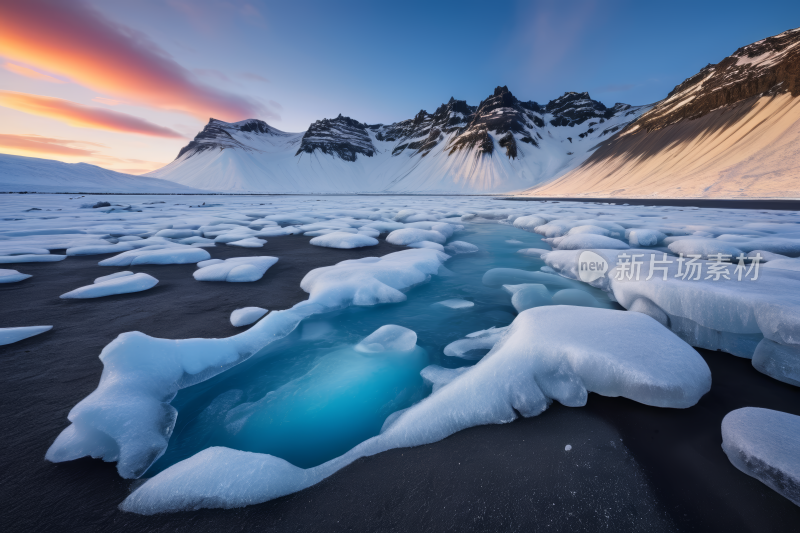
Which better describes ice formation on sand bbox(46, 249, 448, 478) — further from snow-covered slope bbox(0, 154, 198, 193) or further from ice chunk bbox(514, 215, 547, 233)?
snow-covered slope bbox(0, 154, 198, 193)

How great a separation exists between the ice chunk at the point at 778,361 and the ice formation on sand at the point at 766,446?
809 millimetres

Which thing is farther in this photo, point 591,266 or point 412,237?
point 412,237

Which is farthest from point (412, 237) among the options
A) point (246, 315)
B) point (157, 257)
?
point (157, 257)

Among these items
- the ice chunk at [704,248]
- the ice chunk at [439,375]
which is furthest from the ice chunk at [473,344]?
the ice chunk at [704,248]

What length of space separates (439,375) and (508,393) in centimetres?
56

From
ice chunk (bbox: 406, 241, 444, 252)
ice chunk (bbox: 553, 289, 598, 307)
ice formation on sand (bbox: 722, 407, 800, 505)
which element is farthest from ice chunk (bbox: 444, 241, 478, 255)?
ice formation on sand (bbox: 722, 407, 800, 505)

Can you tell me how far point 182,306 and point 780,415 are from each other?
15.3 ft

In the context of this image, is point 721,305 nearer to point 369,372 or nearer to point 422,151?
point 369,372

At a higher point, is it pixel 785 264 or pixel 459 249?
pixel 785 264

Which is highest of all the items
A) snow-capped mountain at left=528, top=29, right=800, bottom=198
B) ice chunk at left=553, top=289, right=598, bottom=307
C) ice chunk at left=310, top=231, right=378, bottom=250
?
snow-capped mountain at left=528, top=29, right=800, bottom=198

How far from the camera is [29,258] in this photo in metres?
4.86

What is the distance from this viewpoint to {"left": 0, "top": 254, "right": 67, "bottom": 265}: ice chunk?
476 cm

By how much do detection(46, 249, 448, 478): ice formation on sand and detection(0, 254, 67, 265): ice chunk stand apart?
4.99 m

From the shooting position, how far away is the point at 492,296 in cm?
380
